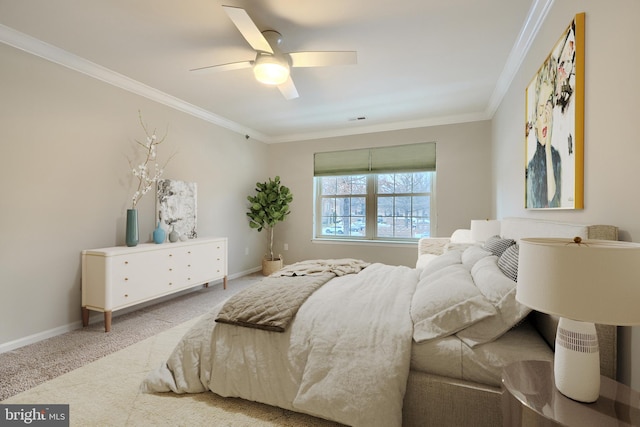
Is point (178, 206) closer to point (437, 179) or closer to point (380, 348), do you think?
point (380, 348)

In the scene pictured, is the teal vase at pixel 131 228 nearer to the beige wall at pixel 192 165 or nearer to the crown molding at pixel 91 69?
the beige wall at pixel 192 165

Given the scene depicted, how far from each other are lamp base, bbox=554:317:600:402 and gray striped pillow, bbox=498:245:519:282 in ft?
2.00

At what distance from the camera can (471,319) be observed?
4.33ft

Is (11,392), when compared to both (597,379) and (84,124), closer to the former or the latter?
(84,124)

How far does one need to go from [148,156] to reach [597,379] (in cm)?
403

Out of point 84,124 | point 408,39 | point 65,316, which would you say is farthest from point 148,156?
point 408,39

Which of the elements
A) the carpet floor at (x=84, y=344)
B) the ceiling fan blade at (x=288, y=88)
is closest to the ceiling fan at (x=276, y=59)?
the ceiling fan blade at (x=288, y=88)

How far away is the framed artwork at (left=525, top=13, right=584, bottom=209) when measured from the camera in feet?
4.85

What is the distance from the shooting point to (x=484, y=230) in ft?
9.79

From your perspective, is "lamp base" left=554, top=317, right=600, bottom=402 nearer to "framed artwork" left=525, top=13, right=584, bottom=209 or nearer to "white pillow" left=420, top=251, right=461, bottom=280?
"framed artwork" left=525, top=13, right=584, bottom=209

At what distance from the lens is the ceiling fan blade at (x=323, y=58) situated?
217cm

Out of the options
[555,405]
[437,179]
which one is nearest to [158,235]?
[555,405]

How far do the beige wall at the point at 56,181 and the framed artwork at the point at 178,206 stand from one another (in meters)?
0.13

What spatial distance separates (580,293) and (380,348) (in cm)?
85
